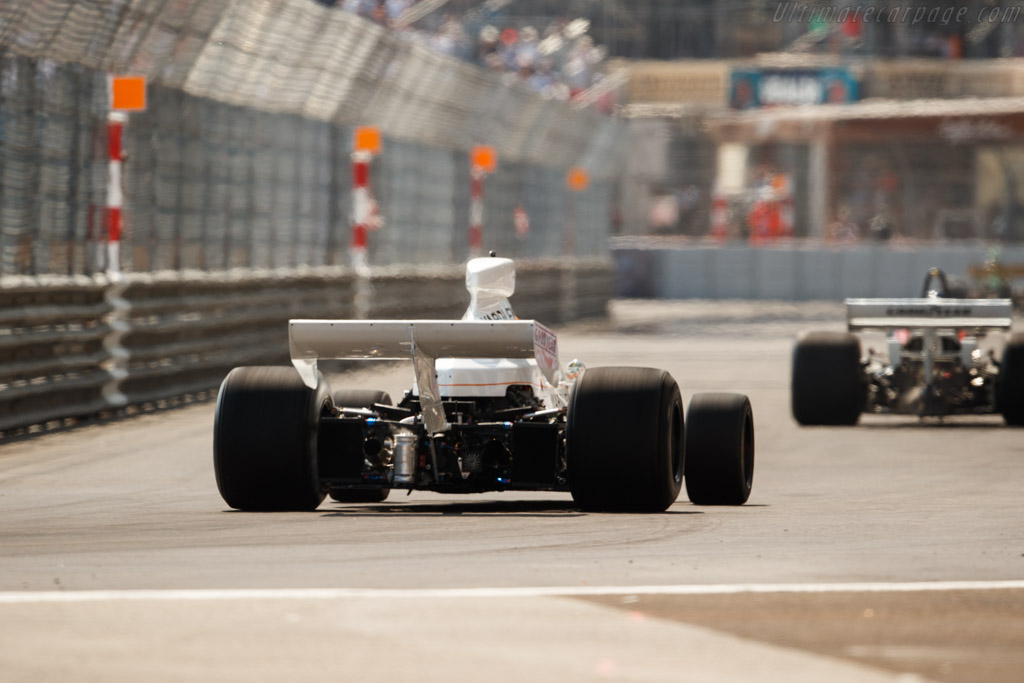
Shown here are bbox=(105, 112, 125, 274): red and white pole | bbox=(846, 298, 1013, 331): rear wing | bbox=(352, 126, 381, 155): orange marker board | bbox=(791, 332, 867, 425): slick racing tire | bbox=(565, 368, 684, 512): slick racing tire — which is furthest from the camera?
bbox=(352, 126, 381, 155): orange marker board

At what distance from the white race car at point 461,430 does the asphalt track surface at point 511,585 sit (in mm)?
177

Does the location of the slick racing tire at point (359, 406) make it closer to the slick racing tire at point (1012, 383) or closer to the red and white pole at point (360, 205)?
the slick racing tire at point (1012, 383)

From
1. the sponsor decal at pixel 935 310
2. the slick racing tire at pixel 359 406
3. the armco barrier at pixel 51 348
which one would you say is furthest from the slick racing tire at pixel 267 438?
the sponsor decal at pixel 935 310

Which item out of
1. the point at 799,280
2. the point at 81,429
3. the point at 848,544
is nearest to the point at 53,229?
the point at 81,429

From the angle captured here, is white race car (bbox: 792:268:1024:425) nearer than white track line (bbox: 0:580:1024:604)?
No

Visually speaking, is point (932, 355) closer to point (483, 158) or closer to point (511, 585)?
point (511, 585)

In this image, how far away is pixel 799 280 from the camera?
46.8 meters

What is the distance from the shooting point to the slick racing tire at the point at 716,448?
10047 millimetres

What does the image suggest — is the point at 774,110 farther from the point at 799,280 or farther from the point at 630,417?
the point at 630,417

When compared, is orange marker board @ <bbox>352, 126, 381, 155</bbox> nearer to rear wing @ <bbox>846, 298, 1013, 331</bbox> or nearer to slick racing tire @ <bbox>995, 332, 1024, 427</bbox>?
rear wing @ <bbox>846, 298, 1013, 331</bbox>

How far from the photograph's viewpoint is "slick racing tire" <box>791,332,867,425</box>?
53.4ft

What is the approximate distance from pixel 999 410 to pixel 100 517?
8.31m

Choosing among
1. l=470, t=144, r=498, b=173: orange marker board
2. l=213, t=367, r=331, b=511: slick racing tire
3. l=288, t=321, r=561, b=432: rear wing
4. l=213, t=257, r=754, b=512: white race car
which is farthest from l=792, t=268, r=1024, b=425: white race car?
l=470, t=144, r=498, b=173: orange marker board

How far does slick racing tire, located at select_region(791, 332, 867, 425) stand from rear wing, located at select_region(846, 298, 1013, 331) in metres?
0.27
